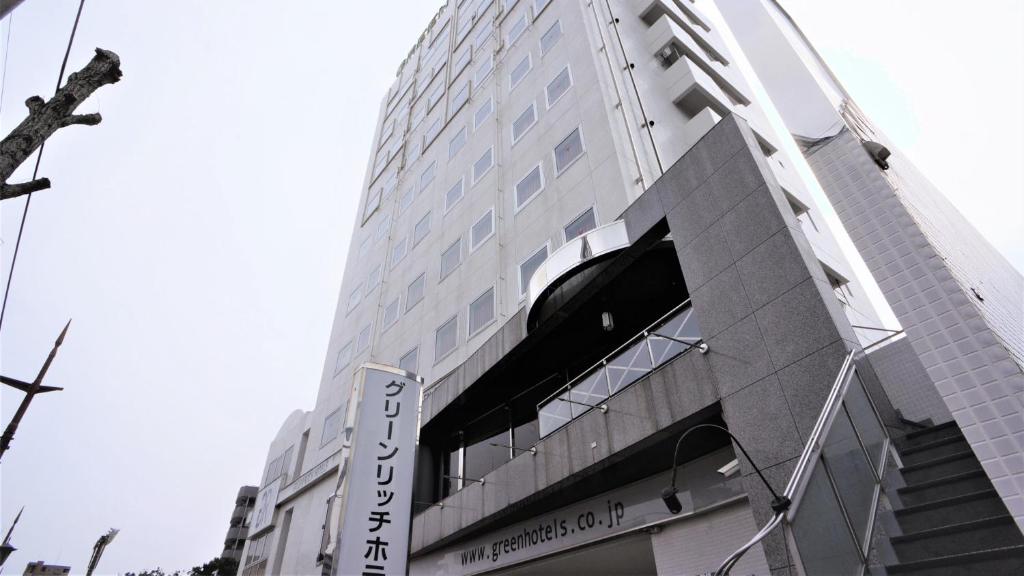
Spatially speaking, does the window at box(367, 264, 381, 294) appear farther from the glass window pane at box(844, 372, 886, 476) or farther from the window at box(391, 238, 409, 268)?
the glass window pane at box(844, 372, 886, 476)

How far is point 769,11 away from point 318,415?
877 inches

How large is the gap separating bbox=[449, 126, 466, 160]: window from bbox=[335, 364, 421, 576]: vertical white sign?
1706 cm

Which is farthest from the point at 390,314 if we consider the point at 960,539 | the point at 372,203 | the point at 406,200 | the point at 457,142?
the point at 960,539

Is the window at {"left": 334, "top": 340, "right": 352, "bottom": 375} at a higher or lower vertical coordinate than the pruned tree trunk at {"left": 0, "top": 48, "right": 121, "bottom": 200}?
higher

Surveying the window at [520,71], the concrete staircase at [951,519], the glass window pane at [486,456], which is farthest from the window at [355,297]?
the concrete staircase at [951,519]

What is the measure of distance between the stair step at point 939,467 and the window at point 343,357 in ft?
70.5

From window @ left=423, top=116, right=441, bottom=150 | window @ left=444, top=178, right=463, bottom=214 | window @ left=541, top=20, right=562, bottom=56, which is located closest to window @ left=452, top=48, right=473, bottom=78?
window @ left=423, top=116, right=441, bottom=150

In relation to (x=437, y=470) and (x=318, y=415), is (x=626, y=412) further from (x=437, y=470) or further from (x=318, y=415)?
(x=318, y=415)

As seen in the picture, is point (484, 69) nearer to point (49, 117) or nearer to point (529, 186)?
point (529, 186)

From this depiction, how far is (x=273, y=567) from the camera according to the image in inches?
823

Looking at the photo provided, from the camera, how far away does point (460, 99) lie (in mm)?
27531

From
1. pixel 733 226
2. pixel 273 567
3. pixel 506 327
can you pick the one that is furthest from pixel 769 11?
pixel 273 567

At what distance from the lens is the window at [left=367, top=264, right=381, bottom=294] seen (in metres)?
25.7

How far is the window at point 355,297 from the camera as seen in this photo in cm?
2689
